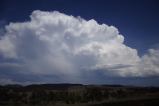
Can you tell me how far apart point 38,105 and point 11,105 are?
908cm

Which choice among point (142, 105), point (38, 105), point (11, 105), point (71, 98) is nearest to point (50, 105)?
point (38, 105)

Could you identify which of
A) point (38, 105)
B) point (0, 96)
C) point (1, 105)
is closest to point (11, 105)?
point (1, 105)

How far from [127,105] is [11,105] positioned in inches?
1624

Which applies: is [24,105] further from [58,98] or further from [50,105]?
[58,98]

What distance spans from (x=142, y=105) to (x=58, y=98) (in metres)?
56.4

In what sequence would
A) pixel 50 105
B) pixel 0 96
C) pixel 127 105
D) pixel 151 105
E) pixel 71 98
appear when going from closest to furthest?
1. pixel 151 105
2. pixel 127 105
3. pixel 50 105
4. pixel 71 98
5. pixel 0 96

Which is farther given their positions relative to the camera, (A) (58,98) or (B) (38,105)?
(A) (58,98)

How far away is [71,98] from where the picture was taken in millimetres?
109688

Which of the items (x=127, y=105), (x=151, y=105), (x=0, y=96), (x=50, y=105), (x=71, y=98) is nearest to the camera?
(x=151, y=105)

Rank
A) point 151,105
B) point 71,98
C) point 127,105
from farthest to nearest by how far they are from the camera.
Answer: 1. point 71,98
2. point 127,105
3. point 151,105

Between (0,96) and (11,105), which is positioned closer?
(11,105)

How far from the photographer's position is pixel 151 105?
2362 inches

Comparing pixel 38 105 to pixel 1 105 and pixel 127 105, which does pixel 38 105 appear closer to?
pixel 1 105

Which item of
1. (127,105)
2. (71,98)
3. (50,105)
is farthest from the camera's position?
(71,98)
